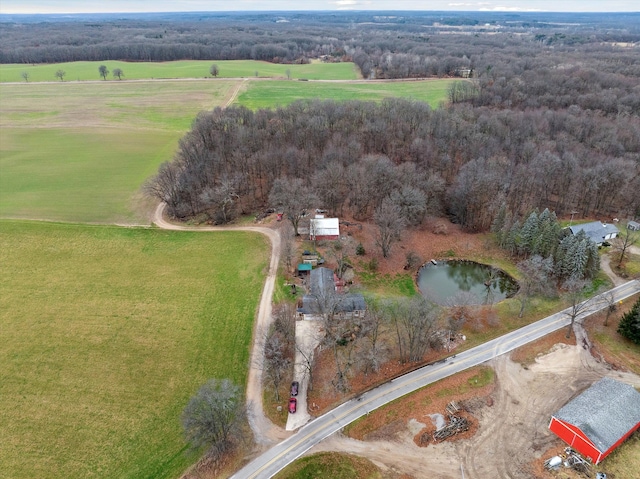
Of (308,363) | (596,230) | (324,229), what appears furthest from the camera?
(324,229)

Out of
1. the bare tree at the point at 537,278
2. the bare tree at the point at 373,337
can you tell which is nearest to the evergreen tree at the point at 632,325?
the bare tree at the point at 537,278

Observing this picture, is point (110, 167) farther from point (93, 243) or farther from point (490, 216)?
point (490, 216)

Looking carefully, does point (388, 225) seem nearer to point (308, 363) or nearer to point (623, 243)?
point (308, 363)

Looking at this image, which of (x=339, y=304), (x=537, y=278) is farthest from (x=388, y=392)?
(x=537, y=278)

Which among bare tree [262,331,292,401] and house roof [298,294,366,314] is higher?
house roof [298,294,366,314]

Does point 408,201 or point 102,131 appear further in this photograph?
point 102,131

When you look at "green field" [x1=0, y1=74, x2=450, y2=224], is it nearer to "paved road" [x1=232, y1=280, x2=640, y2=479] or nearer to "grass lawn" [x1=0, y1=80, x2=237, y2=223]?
"grass lawn" [x1=0, y1=80, x2=237, y2=223]

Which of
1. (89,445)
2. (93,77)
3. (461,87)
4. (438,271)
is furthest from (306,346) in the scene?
(93,77)

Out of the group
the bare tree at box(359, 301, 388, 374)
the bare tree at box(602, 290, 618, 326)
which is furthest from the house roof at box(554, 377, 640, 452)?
the bare tree at box(359, 301, 388, 374)
